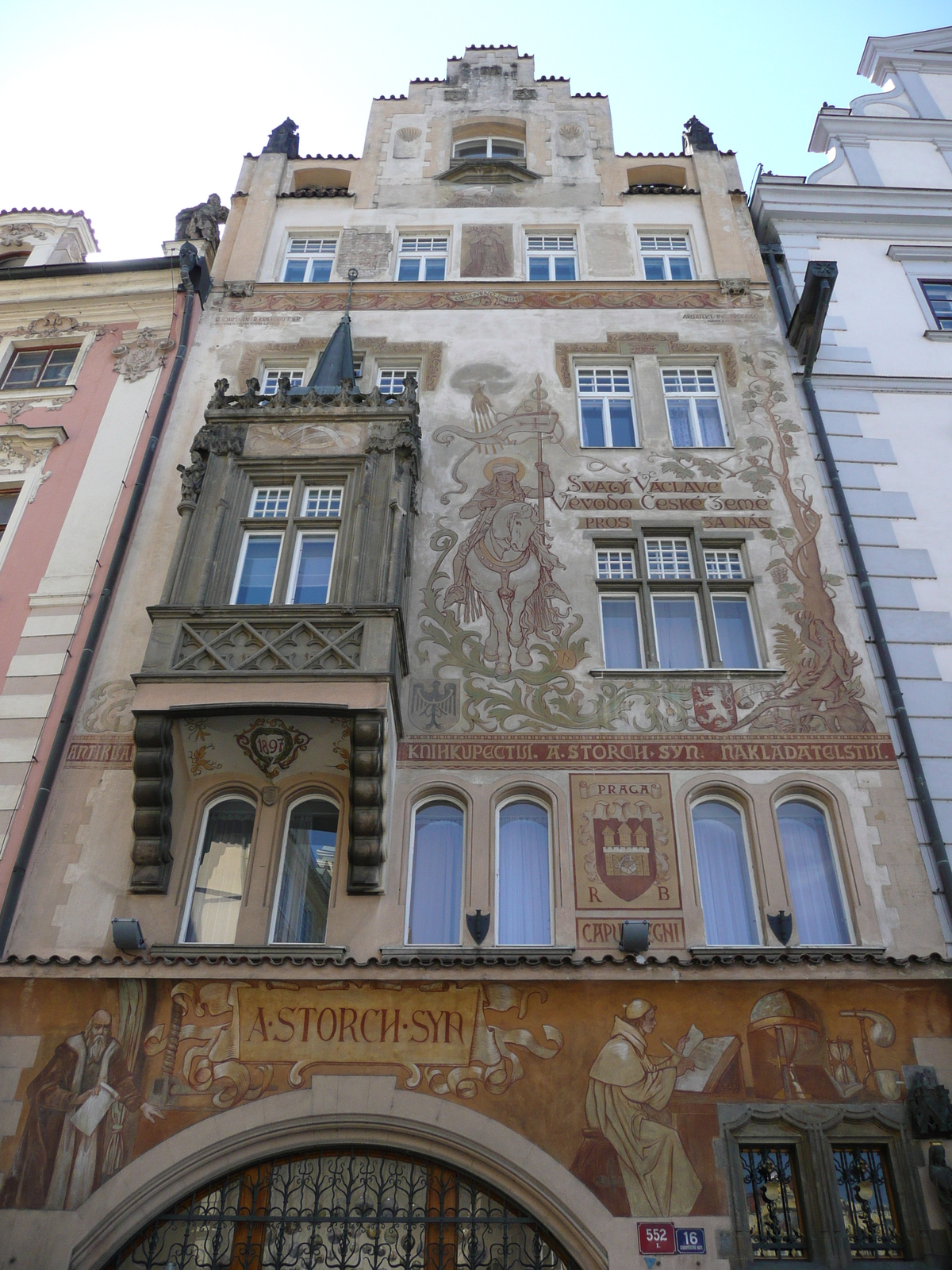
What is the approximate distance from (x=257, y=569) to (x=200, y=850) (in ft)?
13.2

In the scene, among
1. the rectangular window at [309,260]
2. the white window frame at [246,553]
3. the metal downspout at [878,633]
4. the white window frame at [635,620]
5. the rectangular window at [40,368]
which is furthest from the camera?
the rectangular window at [309,260]

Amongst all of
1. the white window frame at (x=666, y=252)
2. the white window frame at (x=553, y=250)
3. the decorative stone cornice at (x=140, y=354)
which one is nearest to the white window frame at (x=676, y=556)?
the white window frame at (x=666, y=252)

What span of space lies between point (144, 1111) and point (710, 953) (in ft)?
20.9

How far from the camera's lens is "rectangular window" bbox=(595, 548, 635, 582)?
16.0 metres

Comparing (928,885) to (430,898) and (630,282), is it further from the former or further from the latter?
(630,282)

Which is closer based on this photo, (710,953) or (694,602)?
(710,953)

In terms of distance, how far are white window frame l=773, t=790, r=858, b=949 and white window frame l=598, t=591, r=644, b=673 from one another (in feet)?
8.50

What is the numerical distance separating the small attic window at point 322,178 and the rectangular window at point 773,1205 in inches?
813

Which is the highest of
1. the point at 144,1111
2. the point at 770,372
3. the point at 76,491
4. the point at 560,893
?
the point at 770,372

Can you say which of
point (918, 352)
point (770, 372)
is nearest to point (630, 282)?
point (770, 372)

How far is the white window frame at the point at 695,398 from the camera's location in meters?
17.7

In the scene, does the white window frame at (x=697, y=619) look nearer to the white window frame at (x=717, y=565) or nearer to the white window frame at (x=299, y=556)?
the white window frame at (x=717, y=565)

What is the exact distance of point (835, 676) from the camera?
14547 mm

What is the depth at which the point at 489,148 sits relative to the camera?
24031mm
